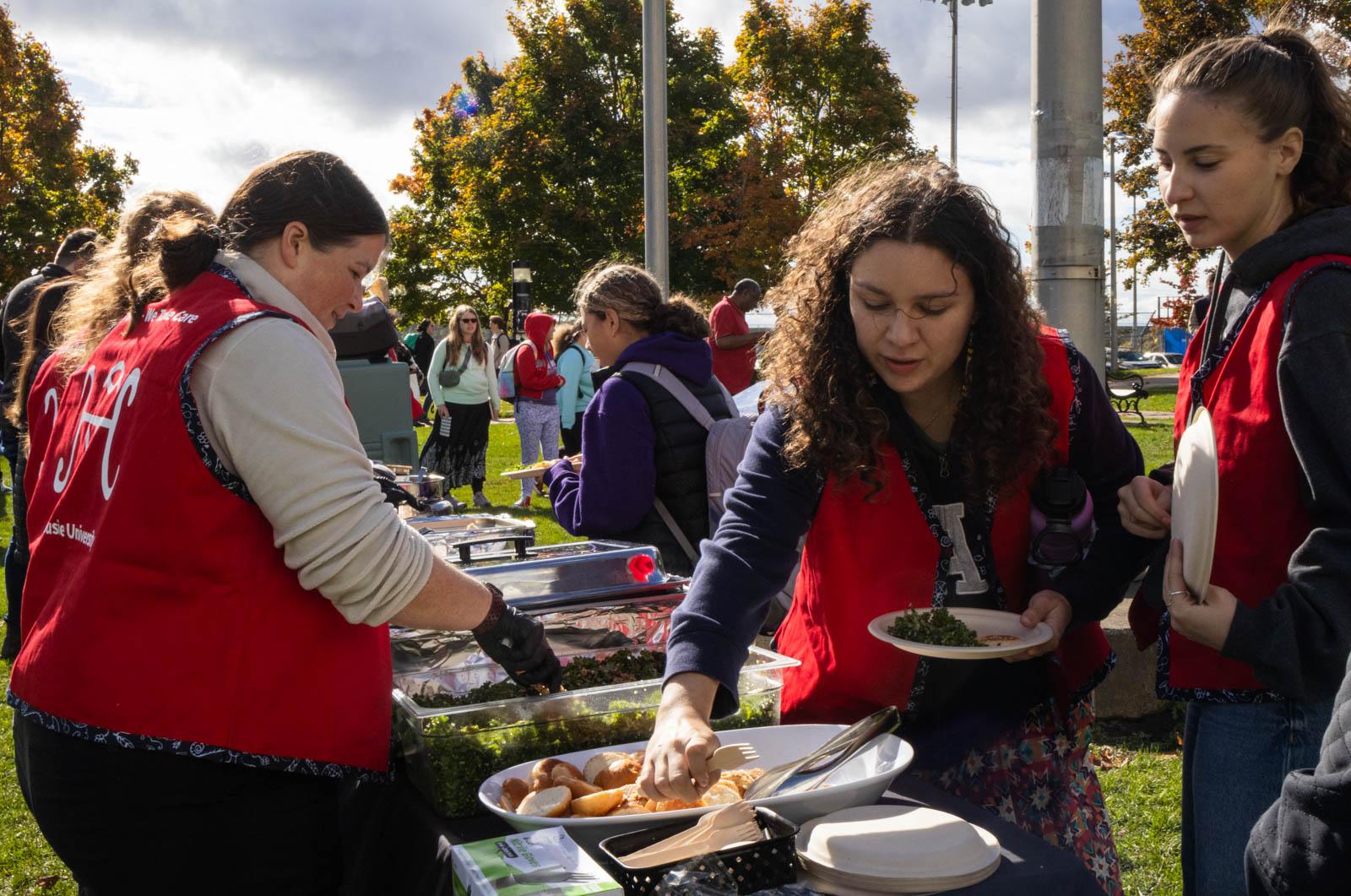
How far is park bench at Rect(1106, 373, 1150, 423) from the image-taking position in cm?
1662

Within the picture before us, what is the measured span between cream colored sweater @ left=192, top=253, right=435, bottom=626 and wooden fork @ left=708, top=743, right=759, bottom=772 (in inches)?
21.5

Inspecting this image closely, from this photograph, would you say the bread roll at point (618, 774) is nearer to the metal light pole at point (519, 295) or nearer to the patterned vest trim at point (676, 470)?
the patterned vest trim at point (676, 470)

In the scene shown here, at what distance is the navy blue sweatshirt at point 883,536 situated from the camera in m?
1.77

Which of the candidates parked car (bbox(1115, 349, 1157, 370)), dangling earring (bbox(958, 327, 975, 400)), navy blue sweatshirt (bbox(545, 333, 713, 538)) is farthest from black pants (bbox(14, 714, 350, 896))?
parked car (bbox(1115, 349, 1157, 370))

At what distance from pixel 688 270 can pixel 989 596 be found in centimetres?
2383

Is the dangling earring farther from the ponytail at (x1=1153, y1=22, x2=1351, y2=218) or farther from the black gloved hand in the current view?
the black gloved hand

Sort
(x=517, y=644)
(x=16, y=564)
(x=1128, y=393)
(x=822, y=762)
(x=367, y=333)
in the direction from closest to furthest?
(x=822, y=762) → (x=517, y=644) → (x=16, y=564) → (x=367, y=333) → (x=1128, y=393)

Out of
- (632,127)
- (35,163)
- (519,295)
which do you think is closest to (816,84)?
(632,127)

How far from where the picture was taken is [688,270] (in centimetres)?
2534

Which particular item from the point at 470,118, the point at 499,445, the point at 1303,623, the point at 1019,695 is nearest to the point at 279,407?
the point at 1019,695

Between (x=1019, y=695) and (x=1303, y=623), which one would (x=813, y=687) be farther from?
(x=1303, y=623)

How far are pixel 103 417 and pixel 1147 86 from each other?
13.6m

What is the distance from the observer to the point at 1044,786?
1839mm

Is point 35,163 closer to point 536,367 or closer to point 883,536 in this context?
point 536,367
